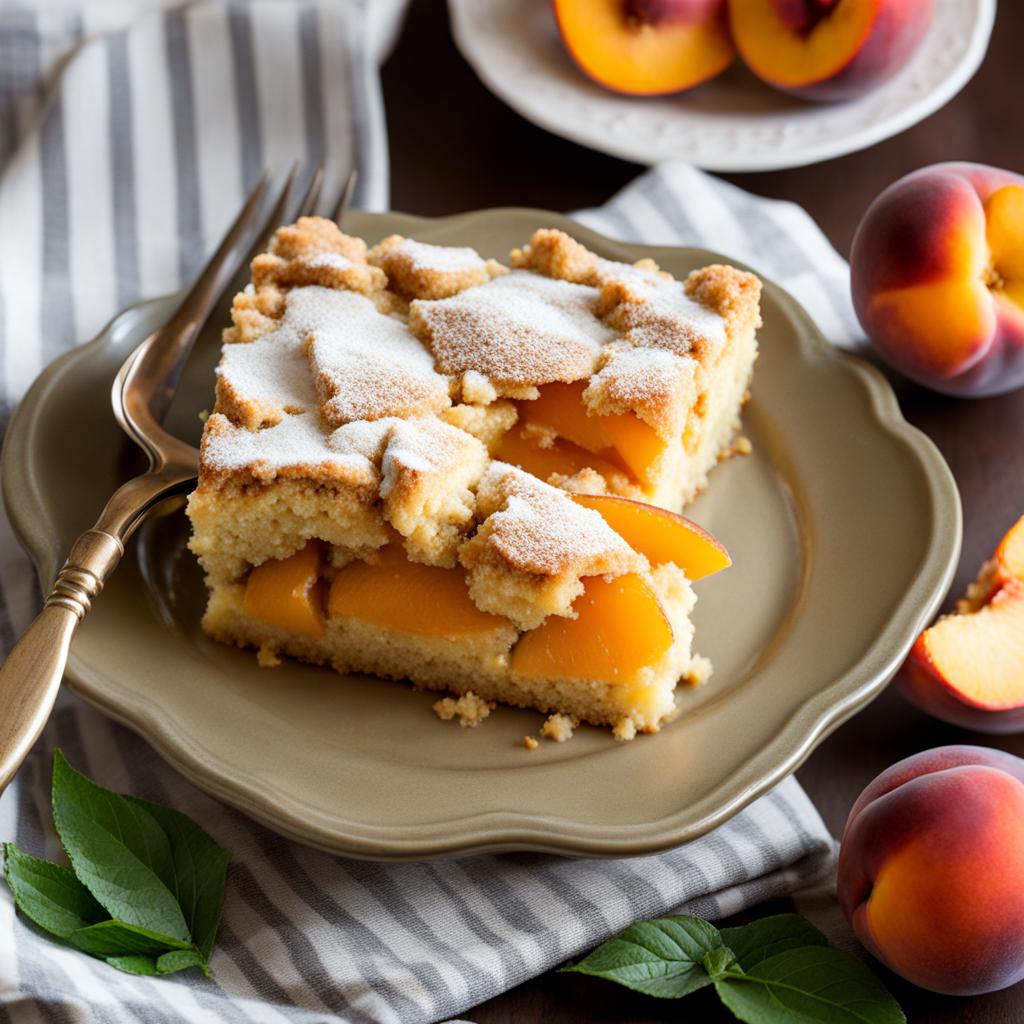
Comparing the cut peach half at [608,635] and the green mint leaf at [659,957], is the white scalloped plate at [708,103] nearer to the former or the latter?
the cut peach half at [608,635]

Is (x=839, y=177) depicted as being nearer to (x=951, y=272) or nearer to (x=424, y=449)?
(x=951, y=272)

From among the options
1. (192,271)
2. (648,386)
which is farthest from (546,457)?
(192,271)

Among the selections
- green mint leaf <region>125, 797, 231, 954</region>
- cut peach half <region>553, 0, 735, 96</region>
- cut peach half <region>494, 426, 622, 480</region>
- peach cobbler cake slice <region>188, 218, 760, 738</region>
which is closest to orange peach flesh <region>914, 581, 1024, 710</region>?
peach cobbler cake slice <region>188, 218, 760, 738</region>

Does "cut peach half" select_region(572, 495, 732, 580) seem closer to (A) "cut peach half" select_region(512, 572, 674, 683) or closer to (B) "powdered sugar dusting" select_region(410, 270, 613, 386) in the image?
(A) "cut peach half" select_region(512, 572, 674, 683)

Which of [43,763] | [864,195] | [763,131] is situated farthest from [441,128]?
[43,763]

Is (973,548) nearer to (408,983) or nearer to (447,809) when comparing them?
(447,809)

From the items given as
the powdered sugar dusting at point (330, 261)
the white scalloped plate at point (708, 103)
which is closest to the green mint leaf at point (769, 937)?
the powdered sugar dusting at point (330, 261)
